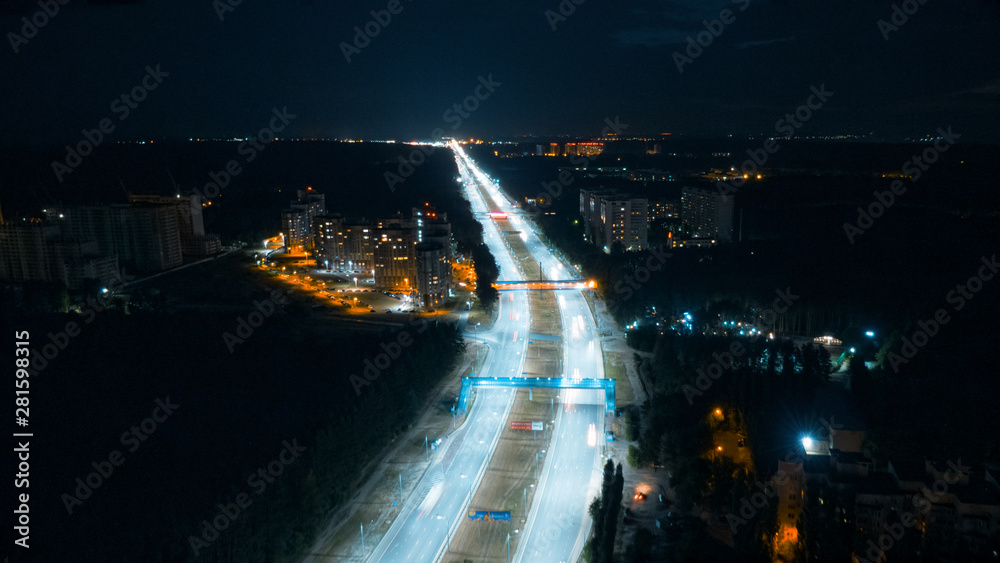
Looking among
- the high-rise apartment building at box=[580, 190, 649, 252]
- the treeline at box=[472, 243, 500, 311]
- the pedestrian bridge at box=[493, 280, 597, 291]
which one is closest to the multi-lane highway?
the treeline at box=[472, 243, 500, 311]

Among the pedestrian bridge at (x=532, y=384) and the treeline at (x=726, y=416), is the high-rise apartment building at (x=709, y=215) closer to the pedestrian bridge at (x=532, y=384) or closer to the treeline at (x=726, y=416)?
the treeline at (x=726, y=416)

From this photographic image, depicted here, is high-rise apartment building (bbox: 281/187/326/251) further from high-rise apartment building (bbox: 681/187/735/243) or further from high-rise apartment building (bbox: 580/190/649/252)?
high-rise apartment building (bbox: 681/187/735/243)

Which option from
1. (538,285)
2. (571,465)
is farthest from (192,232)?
(571,465)

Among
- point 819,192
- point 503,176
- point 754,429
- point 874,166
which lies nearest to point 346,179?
point 503,176

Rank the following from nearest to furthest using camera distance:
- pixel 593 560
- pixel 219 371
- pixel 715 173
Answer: pixel 593 560 → pixel 219 371 → pixel 715 173

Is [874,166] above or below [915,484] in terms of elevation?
above

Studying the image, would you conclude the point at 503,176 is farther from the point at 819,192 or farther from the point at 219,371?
the point at 219,371

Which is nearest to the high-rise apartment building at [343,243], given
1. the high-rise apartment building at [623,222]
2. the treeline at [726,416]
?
the high-rise apartment building at [623,222]
